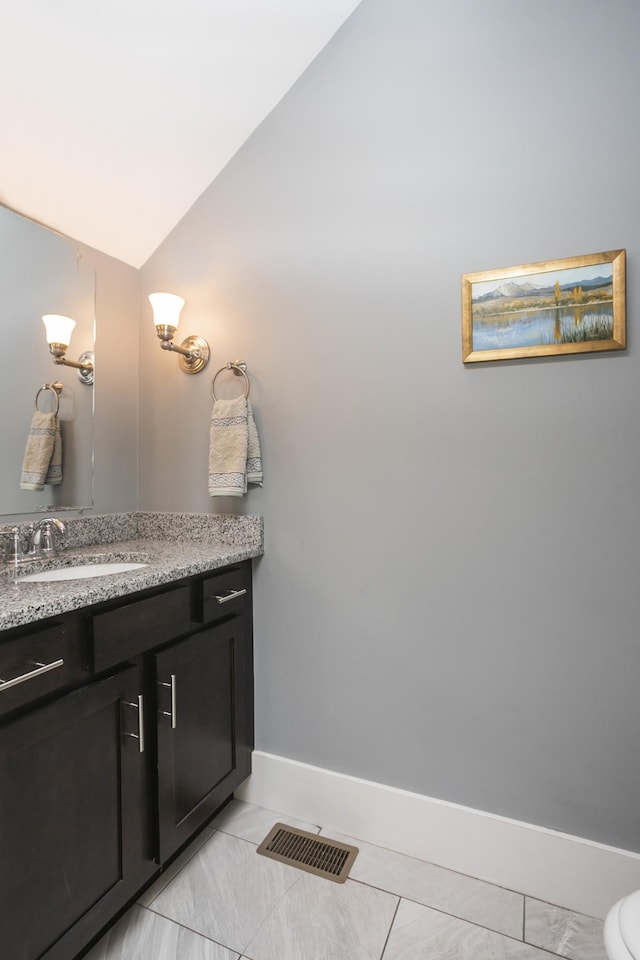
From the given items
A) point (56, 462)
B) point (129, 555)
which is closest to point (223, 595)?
point (129, 555)

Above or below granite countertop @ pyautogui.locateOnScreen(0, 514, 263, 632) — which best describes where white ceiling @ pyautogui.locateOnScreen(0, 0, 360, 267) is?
above

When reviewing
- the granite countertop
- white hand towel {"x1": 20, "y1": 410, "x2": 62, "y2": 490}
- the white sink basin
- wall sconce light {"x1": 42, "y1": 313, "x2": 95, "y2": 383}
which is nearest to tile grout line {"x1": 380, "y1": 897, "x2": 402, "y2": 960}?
the granite countertop

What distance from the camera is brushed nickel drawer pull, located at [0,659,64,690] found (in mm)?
908

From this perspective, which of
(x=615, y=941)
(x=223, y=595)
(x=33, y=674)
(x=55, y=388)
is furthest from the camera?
(x=55, y=388)

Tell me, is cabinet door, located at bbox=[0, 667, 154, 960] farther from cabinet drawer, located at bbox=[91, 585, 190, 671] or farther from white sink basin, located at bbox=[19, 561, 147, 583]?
white sink basin, located at bbox=[19, 561, 147, 583]

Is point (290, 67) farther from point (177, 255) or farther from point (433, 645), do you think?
point (433, 645)

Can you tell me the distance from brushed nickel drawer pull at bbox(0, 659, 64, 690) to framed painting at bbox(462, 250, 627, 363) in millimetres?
1312

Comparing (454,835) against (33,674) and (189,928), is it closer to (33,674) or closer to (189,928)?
(189,928)

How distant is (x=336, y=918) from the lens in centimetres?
131

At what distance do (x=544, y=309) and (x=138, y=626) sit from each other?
139cm

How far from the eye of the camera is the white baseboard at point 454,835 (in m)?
1.32

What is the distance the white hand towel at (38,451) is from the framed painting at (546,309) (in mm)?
1401

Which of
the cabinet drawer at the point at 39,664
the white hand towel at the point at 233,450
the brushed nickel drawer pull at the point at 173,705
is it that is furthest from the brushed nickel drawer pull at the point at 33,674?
the white hand towel at the point at 233,450

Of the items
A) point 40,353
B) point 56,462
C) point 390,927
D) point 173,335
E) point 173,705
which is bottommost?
point 390,927
